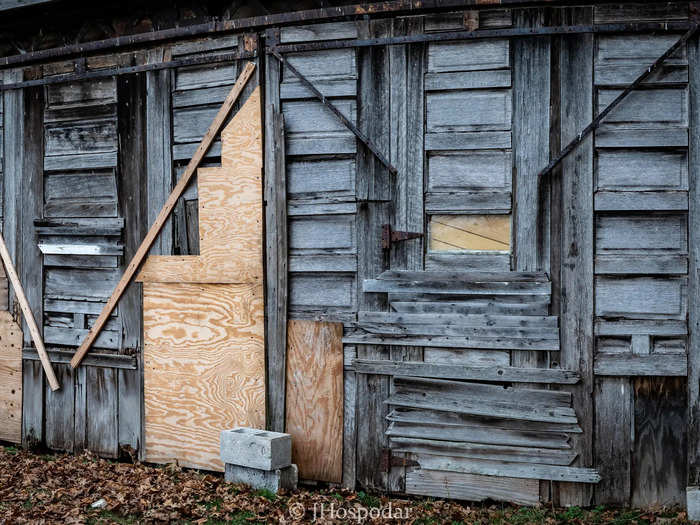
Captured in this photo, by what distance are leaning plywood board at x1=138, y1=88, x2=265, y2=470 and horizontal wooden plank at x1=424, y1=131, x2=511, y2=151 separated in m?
1.69

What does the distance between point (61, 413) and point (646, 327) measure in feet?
20.2

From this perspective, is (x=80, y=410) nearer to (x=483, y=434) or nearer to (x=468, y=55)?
(x=483, y=434)

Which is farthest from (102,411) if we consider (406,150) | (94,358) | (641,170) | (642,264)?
(641,170)

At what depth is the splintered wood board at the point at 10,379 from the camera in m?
7.77

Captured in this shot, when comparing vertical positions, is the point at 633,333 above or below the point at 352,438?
above

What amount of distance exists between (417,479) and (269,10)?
15.5 ft

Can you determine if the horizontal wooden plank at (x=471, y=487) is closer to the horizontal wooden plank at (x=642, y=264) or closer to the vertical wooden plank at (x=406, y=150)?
the vertical wooden plank at (x=406, y=150)

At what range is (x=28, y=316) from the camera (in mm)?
7652

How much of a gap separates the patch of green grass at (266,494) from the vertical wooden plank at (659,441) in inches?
121

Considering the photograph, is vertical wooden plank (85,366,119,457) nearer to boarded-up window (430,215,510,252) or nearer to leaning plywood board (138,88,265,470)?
leaning plywood board (138,88,265,470)

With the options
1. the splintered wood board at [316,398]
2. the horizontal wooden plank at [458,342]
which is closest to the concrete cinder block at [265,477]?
the splintered wood board at [316,398]

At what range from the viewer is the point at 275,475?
19.7ft

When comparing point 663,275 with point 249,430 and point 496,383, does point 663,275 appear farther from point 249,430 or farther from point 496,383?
point 249,430

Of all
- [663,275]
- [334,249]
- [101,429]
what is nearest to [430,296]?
[334,249]
